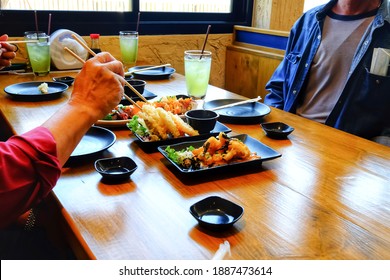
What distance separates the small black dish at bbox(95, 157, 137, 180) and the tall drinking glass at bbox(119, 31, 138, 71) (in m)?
1.63

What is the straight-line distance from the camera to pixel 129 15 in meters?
3.18

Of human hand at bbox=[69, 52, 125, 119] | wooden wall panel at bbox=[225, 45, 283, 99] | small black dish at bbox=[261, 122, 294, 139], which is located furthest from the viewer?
wooden wall panel at bbox=[225, 45, 283, 99]

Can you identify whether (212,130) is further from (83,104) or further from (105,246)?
(105,246)

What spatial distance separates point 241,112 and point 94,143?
69cm

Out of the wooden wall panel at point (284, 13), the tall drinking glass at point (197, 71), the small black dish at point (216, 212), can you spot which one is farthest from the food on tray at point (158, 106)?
the wooden wall panel at point (284, 13)

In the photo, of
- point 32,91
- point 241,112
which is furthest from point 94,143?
point 32,91

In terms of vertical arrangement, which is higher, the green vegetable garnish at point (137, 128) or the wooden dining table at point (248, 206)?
the green vegetable garnish at point (137, 128)

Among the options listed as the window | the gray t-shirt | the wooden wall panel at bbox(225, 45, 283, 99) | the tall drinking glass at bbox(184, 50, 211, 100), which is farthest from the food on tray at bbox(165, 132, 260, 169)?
the window

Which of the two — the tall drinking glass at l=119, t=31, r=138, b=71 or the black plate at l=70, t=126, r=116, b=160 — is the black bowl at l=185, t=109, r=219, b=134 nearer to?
the black plate at l=70, t=126, r=116, b=160

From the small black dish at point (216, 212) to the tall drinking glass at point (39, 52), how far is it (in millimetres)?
1787

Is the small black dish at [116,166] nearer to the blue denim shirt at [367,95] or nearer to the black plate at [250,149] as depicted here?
the black plate at [250,149]

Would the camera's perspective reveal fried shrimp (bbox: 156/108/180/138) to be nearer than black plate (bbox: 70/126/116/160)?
No

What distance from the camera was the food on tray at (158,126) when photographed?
1.30 meters

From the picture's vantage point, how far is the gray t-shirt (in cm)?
210
